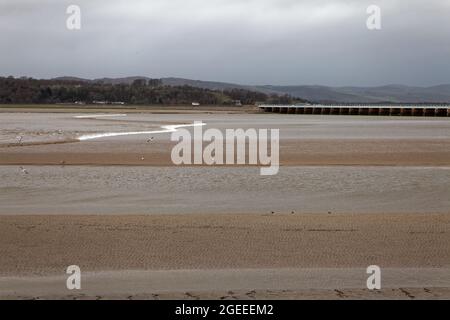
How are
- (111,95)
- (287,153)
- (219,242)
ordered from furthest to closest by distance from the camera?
(111,95), (287,153), (219,242)

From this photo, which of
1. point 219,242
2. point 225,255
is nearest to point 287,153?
point 219,242

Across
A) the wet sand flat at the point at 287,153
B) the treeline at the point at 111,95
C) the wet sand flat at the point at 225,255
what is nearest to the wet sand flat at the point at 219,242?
the wet sand flat at the point at 225,255

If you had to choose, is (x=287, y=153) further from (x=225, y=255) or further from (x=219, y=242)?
(x=225, y=255)

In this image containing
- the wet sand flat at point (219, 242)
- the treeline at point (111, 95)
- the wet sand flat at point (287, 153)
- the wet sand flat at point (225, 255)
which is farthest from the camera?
the treeline at point (111, 95)

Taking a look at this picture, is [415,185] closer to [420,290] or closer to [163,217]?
[163,217]

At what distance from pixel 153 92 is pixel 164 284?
150m

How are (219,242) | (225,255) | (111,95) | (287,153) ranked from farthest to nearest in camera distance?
(111,95)
(287,153)
(219,242)
(225,255)

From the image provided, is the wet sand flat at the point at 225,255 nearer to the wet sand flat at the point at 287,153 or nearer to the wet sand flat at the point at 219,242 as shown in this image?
the wet sand flat at the point at 219,242

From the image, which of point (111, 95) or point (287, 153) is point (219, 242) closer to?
point (287, 153)

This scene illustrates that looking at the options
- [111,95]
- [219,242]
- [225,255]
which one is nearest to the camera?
[225,255]

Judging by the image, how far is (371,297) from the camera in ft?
18.6

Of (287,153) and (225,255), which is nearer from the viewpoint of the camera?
(225,255)

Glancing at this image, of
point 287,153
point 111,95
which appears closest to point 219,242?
point 287,153
